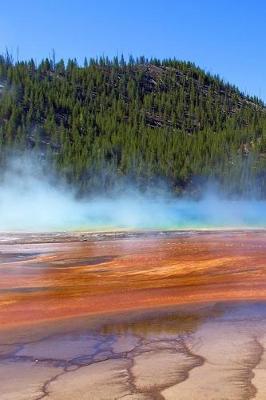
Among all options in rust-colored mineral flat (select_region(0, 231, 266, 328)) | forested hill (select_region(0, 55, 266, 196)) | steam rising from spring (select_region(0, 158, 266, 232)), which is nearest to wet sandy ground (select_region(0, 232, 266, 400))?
rust-colored mineral flat (select_region(0, 231, 266, 328))

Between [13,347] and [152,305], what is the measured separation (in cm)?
376

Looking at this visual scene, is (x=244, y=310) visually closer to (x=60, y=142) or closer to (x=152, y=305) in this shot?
(x=152, y=305)

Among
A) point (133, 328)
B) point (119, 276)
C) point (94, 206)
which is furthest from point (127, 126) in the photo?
point (133, 328)

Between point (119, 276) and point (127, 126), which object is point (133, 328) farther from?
point (127, 126)

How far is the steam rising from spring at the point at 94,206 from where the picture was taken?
156 ft

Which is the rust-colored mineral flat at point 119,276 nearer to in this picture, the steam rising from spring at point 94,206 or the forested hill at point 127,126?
the steam rising from spring at point 94,206

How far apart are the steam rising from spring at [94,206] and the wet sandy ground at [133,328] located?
1012 inches

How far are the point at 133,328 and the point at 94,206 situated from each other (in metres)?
53.2

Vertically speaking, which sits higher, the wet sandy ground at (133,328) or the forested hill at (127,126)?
the forested hill at (127,126)

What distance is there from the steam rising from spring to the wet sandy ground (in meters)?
25.7

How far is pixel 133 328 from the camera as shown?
9688mm

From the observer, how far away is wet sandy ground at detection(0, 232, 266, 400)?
6.65 metres

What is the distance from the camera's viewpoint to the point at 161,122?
107 meters

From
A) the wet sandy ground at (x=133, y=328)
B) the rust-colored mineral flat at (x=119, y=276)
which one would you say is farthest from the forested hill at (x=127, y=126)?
the wet sandy ground at (x=133, y=328)
